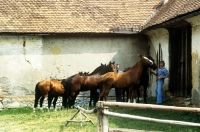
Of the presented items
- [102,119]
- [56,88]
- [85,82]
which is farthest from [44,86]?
[102,119]

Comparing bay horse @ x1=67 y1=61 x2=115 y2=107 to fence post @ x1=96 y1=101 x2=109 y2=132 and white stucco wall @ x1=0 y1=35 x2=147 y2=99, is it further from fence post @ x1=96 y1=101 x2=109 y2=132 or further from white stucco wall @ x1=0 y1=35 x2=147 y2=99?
fence post @ x1=96 y1=101 x2=109 y2=132

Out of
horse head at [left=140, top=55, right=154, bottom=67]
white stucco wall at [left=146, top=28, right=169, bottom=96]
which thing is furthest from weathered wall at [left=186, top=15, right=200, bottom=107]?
white stucco wall at [left=146, top=28, right=169, bottom=96]

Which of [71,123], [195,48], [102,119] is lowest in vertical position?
[71,123]

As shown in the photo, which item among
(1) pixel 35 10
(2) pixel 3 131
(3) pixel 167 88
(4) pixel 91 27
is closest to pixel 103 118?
(2) pixel 3 131

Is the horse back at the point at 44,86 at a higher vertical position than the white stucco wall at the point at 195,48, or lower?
lower

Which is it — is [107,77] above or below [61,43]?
below

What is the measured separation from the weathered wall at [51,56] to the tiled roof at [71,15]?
0.48 metres

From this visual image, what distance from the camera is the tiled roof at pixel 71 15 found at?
19.7 m

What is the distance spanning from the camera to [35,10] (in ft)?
68.3

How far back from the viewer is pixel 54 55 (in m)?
19.8

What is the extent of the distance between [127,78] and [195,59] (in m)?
2.98

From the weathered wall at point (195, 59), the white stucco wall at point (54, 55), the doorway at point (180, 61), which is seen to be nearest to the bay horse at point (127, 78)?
the doorway at point (180, 61)

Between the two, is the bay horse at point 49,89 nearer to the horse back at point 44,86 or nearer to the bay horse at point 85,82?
the horse back at point 44,86

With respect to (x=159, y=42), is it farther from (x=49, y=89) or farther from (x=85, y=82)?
(x=49, y=89)
